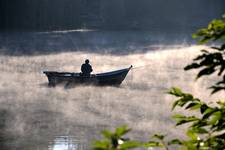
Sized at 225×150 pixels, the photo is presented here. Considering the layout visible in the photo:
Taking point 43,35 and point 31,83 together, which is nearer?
point 31,83

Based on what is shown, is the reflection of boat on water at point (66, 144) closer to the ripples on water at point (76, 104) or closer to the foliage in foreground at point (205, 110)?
the ripples on water at point (76, 104)

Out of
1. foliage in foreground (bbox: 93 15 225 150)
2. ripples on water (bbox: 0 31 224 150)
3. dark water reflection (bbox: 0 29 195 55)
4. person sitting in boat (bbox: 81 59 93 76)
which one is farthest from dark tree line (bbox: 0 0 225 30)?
foliage in foreground (bbox: 93 15 225 150)

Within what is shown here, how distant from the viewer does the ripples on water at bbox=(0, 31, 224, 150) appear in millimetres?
25625

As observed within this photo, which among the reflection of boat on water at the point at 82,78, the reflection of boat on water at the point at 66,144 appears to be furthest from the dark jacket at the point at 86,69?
the reflection of boat on water at the point at 66,144

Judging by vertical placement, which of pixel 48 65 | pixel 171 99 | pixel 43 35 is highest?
pixel 43 35

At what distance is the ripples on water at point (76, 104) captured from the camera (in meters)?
25.6

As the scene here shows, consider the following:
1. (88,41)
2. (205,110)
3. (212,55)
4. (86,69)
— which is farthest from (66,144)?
(88,41)

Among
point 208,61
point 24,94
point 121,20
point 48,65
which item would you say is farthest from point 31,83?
point 121,20

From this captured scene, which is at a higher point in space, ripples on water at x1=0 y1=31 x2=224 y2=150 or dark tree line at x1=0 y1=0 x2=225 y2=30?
dark tree line at x1=0 y1=0 x2=225 y2=30

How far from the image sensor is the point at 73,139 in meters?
25.1

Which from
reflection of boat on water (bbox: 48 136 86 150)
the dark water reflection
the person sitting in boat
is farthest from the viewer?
the dark water reflection

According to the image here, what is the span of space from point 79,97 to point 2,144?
49.3 ft

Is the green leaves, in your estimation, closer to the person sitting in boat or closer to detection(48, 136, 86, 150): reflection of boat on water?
detection(48, 136, 86, 150): reflection of boat on water

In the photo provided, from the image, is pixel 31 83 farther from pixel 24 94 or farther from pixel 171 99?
pixel 171 99
